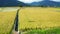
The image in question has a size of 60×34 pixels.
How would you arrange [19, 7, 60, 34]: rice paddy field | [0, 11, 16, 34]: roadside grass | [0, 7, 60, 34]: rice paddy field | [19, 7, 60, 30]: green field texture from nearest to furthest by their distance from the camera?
[0, 11, 16, 34]: roadside grass
[0, 7, 60, 34]: rice paddy field
[19, 7, 60, 34]: rice paddy field
[19, 7, 60, 30]: green field texture

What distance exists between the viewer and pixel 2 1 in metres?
13.2

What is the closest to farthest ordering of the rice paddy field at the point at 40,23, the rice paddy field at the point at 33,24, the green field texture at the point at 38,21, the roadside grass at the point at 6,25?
1. the roadside grass at the point at 6,25
2. the rice paddy field at the point at 33,24
3. the rice paddy field at the point at 40,23
4. the green field texture at the point at 38,21

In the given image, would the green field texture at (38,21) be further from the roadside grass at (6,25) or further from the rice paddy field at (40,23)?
the roadside grass at (6,25)

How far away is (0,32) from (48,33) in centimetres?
148

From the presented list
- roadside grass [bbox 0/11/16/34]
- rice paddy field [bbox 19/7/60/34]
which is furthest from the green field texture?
roadside grass [bbox 0/11/16/34]

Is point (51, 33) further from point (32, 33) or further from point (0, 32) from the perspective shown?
point (0, 32)

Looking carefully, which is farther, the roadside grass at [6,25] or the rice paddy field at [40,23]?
the rice paddy field at [40,23]

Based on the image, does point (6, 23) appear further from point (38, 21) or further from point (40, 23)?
point (38, 21)

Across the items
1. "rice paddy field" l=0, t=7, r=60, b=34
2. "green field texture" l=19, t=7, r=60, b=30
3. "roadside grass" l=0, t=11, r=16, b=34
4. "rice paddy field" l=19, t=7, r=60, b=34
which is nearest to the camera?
"roadside grass" l=0, t=11, r=16, b=34

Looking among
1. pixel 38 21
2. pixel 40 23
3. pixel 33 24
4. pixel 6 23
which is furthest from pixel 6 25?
pixel 38 21

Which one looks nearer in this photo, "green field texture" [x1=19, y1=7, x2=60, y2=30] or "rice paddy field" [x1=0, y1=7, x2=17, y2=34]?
"rice paddy field" [x1=0, y1=7, x2=17, y2=34]

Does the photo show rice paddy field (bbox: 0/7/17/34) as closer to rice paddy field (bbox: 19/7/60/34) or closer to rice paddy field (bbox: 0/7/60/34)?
rice paddy field (bbox: 0/7/60/34)

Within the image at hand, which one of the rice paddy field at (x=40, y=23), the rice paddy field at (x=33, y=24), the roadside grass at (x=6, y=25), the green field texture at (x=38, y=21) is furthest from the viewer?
the green field texture at (x=38, y=21)

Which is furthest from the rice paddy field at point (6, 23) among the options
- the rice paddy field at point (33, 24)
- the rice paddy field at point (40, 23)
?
the rice paddy field at point (40, 23)
